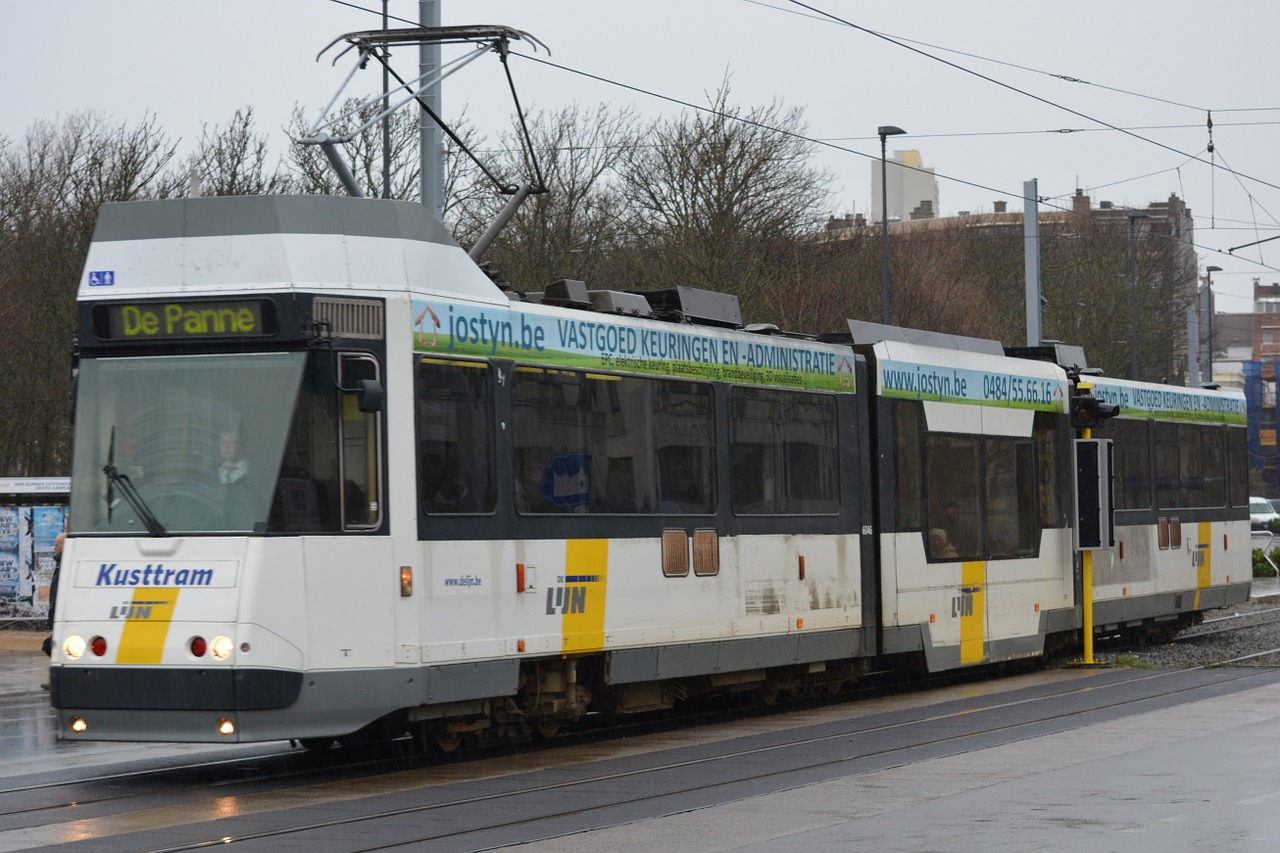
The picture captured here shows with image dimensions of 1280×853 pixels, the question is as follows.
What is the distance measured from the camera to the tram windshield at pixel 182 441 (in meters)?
10.9

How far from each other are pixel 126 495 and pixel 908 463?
8150 millimetres

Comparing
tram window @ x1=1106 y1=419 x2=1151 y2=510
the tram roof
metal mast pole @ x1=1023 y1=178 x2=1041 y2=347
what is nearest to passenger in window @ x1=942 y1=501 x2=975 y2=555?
tram window @ x1=1106 y1=419 x2=1151 y2=510

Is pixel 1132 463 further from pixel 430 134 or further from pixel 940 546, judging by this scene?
pixel 430 134

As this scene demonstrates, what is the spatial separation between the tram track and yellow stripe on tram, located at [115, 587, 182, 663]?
2.73 feet

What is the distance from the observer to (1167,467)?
23266mm

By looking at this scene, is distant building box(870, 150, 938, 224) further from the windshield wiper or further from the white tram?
the windshield wiper

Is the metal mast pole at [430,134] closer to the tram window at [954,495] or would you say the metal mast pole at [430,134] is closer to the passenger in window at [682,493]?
the passenger in window at [682,493]

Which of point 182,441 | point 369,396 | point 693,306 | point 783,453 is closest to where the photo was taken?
point 369,396

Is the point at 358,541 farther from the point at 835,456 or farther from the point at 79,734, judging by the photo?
the point at 835,456

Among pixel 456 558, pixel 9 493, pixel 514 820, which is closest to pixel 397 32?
pixel 456 558

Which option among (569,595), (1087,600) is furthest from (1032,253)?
(569,595)

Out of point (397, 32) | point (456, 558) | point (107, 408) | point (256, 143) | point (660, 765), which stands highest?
point (256, 143)

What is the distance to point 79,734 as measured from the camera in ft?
35.4

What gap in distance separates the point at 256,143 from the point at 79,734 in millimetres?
26366
